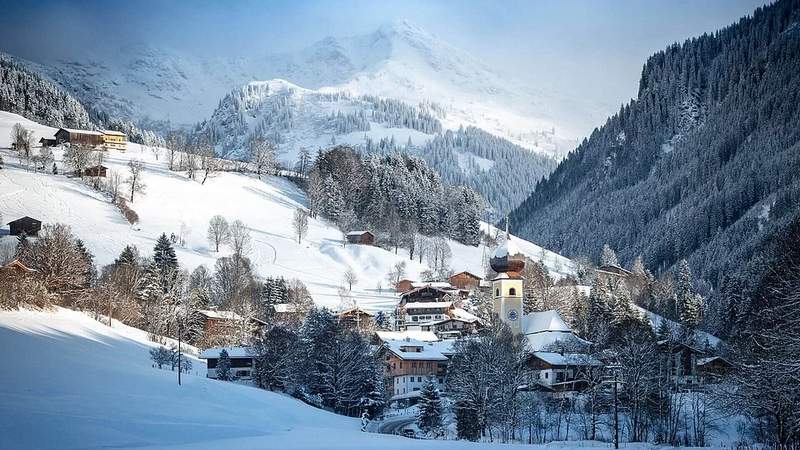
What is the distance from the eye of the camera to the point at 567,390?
73.1m

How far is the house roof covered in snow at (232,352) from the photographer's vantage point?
76.6 metres

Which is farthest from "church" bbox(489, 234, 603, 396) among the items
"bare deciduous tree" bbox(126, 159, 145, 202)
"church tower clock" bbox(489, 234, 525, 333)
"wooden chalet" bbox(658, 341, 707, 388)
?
"bare deciduous tree" bbox(126, 159, 145, 202)

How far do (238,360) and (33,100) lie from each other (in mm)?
129526

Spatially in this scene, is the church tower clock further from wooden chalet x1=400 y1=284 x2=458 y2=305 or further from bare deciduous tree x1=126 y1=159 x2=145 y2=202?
bare deciduous tree x1=126 y1=159 x2=145 y2=202

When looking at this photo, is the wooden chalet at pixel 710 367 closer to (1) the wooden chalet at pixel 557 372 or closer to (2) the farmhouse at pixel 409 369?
(1) the wooden chalet at pixel 557 372

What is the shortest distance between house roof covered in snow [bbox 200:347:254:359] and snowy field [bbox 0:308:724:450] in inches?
578

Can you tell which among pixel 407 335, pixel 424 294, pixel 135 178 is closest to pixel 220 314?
pixel 407 335

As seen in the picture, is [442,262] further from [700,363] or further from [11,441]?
[11,441]

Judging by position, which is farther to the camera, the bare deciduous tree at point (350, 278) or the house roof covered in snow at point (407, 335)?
the bare deciduous tree at point (350, 278)

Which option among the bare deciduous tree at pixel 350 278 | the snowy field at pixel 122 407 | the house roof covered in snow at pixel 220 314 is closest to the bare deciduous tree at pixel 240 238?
the bare deciduous tree at pixel 350 278

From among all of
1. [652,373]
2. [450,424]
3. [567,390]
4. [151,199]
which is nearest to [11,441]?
[450,424]

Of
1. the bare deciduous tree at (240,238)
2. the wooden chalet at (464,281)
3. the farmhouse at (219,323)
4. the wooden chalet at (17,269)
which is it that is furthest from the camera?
the wooden chalet at (464,281)

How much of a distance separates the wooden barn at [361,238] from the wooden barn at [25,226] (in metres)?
46.9

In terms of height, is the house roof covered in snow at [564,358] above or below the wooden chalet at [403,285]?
→ below
